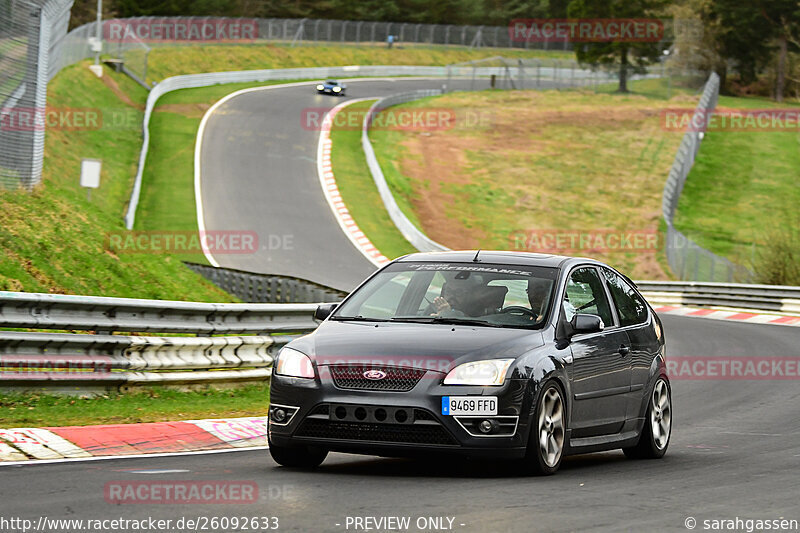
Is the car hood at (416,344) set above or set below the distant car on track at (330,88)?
below

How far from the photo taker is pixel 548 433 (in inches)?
330

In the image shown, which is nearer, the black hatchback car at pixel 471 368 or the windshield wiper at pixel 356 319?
the black hatchback car at pixel 471 368

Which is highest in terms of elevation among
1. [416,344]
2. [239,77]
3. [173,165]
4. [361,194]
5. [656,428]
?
[239,77]

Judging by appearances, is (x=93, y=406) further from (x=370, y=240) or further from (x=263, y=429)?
(x=370, y=240)

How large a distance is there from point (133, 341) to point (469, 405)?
4974 mm

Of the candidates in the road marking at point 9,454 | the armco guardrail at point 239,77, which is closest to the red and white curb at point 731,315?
the armco guardrail at point 239,77

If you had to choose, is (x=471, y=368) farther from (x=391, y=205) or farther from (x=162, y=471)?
(x=391, y=205)

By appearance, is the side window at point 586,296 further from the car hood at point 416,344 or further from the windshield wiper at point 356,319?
the windshield wiper at point 356,319

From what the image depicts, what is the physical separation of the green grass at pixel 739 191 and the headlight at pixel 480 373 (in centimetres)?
3863

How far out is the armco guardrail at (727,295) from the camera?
33.2 m

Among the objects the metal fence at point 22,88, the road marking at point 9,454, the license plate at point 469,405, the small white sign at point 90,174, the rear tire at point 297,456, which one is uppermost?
the metal fence at point 22,88

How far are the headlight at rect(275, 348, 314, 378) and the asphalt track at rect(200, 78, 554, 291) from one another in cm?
2450

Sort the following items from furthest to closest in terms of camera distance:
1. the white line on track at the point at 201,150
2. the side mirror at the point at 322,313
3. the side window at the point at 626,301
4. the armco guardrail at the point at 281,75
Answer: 1. the armco guardrail at the point at 281,75
2. the white line on track at the point at 201,150
3. the side window at the point at 626,301
4. the side mirror at the point at 322,313

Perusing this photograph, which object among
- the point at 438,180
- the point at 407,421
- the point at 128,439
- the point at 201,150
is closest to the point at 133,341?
the point at 128,439
